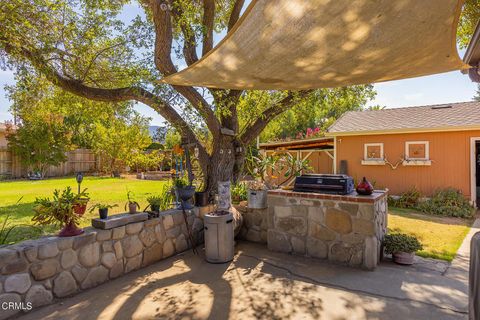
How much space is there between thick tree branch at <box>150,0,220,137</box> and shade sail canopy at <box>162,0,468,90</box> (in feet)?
2.77

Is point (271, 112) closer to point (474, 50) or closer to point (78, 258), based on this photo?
point (474, 50)

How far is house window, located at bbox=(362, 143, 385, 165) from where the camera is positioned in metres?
9.85

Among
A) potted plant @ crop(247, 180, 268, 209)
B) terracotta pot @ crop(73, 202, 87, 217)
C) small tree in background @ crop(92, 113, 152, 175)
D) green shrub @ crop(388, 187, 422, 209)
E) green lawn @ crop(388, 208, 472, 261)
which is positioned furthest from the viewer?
small tree in background @ crop(92, 113, 152, 175)

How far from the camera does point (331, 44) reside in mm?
2838

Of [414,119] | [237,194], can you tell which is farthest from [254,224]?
[414,119]

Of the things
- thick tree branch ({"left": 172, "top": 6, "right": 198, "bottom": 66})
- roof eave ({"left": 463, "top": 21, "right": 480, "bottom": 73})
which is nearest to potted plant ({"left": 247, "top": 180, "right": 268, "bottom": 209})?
thick tree branch ({"left": 172, "top": 6, "right": 198, "bottom": 66})

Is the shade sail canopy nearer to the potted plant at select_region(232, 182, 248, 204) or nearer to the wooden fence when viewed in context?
the potted plant at select_region(232, 182, 248, 204)

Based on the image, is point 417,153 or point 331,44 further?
point 417,153

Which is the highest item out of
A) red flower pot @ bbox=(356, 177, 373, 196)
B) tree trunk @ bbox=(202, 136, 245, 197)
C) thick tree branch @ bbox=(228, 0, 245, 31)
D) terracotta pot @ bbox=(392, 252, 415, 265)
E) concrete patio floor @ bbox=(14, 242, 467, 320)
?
thick tree branch @ bbox=(228, 0, 245, 31)

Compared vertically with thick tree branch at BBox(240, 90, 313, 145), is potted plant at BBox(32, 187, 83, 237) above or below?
below

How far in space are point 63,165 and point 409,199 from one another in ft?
56.2

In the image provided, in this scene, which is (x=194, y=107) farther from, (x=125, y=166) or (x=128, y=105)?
(x=125, y=166)

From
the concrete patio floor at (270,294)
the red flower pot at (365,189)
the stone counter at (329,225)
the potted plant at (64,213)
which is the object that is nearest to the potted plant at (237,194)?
the stone counter at (329,225)

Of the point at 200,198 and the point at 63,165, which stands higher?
the point at 63,165
